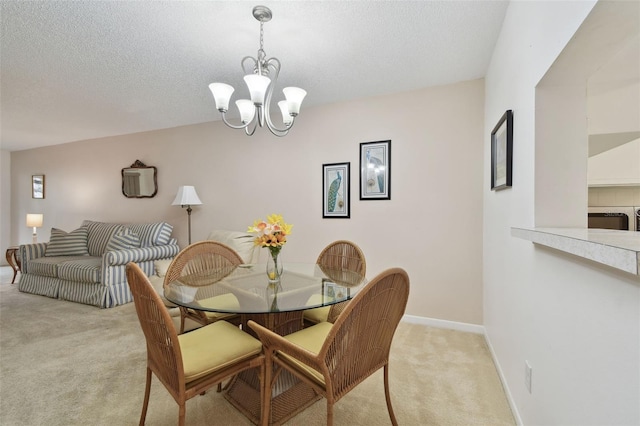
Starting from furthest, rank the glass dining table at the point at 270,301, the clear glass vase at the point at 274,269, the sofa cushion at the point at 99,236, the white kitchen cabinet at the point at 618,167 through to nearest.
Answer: the sofa cushion at the point at 99,236 < the white kitchen cabinet at the point at 618,167 < the clear glass vase at the point at 274,269 < the glass dining table at the point at 270,301

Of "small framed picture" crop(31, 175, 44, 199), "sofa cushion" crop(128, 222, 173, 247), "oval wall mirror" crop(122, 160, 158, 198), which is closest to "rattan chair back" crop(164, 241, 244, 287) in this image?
"sofa cushion" crop(128, 222, 173, 247)

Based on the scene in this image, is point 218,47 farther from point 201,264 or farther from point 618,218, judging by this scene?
point 618,218

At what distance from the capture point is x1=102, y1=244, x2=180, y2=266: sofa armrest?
3.41 metres

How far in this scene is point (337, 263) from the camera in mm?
2328

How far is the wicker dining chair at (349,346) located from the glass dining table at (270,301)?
199mm

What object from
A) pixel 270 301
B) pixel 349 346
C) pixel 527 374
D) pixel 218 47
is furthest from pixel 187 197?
pixel 527 374

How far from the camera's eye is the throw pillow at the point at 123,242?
11.8 ft

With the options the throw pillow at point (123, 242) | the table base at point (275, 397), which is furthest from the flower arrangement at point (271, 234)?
the throw pillow at point (123, 242)

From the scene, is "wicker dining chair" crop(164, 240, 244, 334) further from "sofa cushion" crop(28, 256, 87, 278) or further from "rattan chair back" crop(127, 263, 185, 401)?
"sofa cushion" crop(28, 256, 87, 278)

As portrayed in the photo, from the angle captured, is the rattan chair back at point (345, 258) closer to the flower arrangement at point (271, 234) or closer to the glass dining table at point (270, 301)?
the glass dining table at point (270, 301)

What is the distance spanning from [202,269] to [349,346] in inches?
59.3

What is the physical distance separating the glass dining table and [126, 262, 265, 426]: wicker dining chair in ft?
0.57

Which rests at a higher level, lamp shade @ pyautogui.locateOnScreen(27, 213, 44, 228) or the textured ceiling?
the textured ceiling

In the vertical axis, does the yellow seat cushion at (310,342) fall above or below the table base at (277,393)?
above
